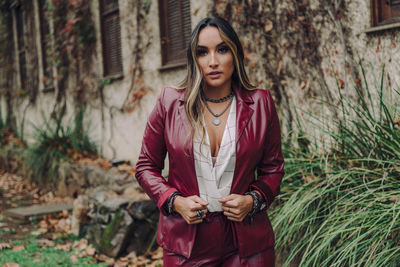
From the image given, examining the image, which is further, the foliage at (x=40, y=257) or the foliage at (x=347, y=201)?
the foliage at (x=40, y=257)

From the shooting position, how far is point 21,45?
41.9 feet

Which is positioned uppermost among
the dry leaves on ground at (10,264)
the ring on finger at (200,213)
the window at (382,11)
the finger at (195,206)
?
the window at (382,11)

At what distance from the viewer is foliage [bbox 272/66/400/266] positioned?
8.68 ft

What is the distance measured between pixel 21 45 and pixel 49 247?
928cm

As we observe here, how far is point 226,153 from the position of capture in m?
1.85

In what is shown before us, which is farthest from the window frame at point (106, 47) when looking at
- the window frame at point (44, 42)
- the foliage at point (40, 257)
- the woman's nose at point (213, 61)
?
the woman's nose at point (213, 61)

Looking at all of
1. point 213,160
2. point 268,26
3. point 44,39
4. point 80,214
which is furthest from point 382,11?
point 44,39

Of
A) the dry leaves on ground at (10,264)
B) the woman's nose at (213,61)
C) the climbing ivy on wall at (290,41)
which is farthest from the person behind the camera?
the dry leaves on ground at (10,264)

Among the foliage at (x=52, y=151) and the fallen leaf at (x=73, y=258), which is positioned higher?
the foliage at (x=52, y=151)

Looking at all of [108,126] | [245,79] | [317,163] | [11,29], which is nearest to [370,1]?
[317,163]

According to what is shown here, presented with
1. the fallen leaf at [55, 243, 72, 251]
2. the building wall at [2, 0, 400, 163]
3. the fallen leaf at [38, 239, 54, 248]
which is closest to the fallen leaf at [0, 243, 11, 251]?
the fallen leaf at [38, 239, 54, 248]

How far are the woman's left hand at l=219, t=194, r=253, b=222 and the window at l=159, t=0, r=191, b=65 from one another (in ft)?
14.6

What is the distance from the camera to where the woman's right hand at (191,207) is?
1771mm

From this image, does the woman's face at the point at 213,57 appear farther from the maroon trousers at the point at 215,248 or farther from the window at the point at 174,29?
the window at the point at 174,29
